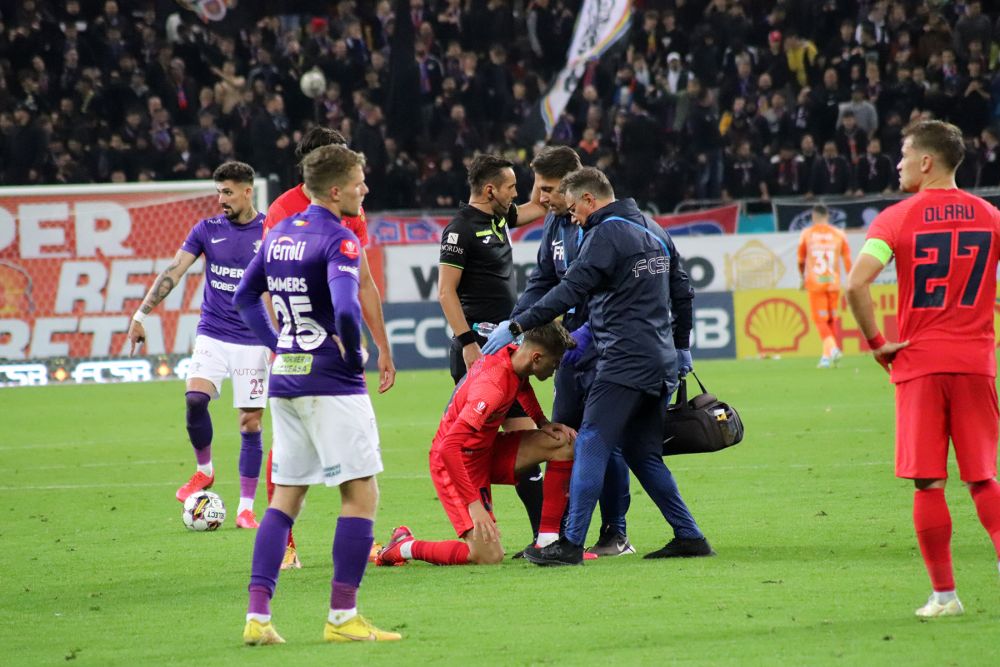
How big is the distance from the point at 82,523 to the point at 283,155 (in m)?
15.0

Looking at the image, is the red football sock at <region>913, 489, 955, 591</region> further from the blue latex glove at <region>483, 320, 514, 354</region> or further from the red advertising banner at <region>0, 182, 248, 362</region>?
the red advertising banner at <region>0, 182, 248, 362</region>

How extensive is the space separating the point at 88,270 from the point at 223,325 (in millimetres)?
11922

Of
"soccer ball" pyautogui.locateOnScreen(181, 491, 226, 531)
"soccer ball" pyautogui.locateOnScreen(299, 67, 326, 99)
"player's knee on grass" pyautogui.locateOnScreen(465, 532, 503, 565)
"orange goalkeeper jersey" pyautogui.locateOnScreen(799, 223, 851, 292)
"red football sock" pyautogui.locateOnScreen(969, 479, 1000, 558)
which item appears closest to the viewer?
"red football sock" pyautogui.locateOnScreen(969, 479, 1000, 558)

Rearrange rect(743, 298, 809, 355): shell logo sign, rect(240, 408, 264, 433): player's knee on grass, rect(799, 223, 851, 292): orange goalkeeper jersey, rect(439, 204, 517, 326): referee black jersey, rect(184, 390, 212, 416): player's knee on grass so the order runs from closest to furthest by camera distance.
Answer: rect(439, 204, 517, 326): referee black jersey < rect(240, 408, 264, 433): player's knee on grass < rect(184, 390, 212, 416): player's knee on grass < rect(799, 223, 851, 292): orange goalkeeper jersey < rect(743, 298, 809, 355): shell logo sign

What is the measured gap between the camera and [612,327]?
25.8ft

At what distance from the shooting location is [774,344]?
904 inches

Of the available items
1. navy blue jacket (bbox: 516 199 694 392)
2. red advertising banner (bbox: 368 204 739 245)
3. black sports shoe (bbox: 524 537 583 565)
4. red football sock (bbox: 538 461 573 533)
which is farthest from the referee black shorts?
red advertising banner (bbox: 368 204 739 245)

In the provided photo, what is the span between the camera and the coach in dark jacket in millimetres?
7727

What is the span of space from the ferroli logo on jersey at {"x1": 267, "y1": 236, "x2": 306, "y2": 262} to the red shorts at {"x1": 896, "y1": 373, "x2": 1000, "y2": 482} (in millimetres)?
2531

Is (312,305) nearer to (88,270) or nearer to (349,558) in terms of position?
(349,558)

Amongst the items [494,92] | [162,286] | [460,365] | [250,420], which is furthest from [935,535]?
[494,92]

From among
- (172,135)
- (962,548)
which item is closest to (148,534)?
(962,548)

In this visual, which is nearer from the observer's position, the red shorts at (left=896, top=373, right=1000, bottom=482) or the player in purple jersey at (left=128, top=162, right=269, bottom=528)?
the red shorts at (left=896, top=373, right=1000, bottom=482)

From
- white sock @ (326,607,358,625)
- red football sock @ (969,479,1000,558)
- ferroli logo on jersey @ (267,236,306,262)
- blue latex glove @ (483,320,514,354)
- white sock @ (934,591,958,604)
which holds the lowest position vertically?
white sock @ (326,607,358,625)
